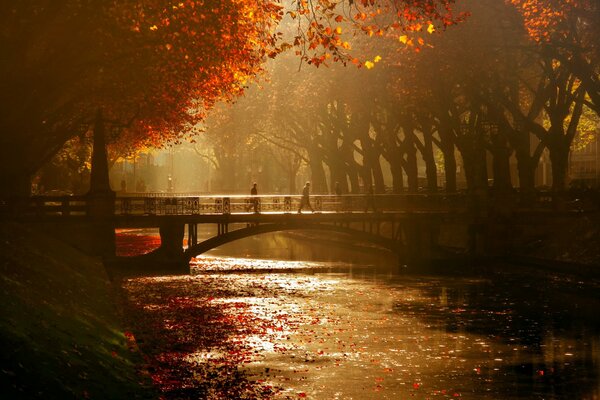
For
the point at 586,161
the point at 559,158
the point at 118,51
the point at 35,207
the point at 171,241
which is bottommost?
the point at 171,241

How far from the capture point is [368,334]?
89.6 feet

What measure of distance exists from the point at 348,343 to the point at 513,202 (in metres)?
28.9

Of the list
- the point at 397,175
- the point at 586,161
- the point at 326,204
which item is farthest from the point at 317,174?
the point at 326,204

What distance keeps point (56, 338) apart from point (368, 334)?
A: 11.7 metres

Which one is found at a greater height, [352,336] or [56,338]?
[56,338]

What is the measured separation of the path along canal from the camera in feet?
64.1

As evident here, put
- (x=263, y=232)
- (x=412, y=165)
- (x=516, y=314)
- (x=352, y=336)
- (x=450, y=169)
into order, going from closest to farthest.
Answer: (x=352, y=336), (x=516, y=314), (x=263, y=232), (x=450, y=169), (x=412, y=165)

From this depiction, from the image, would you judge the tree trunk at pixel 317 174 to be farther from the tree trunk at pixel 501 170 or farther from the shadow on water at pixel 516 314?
the tree trunk at pixel 501 170

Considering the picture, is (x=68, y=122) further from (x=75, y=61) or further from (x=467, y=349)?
(x=467, y=349)

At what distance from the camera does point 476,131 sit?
5469 centimetres

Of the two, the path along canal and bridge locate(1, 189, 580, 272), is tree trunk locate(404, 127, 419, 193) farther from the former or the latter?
the path along canal

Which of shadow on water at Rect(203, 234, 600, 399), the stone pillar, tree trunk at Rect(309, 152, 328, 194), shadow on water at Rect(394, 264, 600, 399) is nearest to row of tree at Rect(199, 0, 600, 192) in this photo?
shadow on water at Rect(203, 234, 600, 399)

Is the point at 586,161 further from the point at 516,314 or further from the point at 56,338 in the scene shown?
the point at 56,338

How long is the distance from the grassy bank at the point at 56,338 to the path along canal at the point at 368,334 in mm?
998
